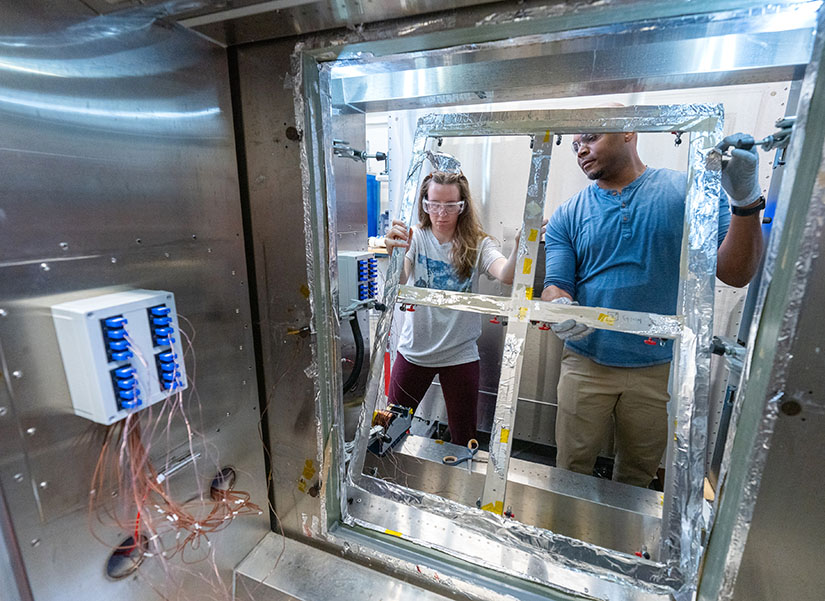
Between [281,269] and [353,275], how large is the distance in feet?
1.07

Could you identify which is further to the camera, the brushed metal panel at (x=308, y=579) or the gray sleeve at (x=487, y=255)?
the gray sleeve at (x=487, y=255)

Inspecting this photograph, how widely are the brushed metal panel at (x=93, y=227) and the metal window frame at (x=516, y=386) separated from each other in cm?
52

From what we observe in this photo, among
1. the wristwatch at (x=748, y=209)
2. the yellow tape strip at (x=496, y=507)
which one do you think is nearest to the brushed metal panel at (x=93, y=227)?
the yellow tape strip at (x=496, y=507)

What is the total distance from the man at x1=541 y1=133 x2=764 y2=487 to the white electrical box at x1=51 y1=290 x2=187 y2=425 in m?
1.02

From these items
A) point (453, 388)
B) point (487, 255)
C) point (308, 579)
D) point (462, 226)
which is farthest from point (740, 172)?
point (308, 579)

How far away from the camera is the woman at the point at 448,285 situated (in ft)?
5.40

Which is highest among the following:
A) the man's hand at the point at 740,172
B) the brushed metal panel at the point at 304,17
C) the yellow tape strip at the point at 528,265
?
the brushed metal panel at the point at 304,17

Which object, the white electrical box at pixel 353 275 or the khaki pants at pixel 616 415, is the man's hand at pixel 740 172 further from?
the white electrical box at pixel 353 275

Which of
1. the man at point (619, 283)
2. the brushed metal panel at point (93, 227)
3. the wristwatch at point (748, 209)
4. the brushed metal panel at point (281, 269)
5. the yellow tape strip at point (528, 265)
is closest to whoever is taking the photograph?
the brushed metal panel at point (93, 227)

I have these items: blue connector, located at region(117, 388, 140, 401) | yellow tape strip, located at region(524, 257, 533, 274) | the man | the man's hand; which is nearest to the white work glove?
the man

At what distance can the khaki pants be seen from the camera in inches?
54.1

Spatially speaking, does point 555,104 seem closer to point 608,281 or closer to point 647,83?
point 647,83

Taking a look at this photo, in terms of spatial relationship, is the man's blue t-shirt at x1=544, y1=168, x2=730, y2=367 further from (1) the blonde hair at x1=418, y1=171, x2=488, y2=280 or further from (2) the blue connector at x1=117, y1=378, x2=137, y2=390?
(2) the blue connector at x1=117, y1=378, x2=137, y2=390

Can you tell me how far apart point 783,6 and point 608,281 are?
913 mm
